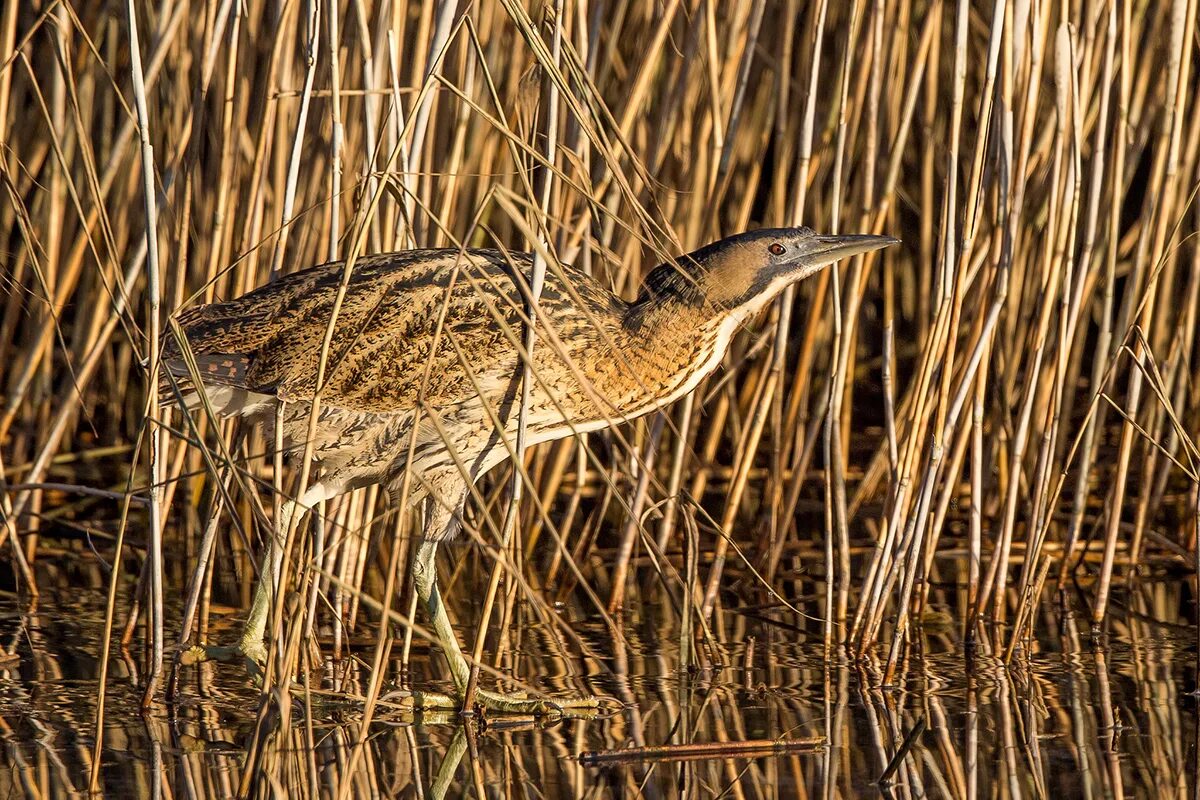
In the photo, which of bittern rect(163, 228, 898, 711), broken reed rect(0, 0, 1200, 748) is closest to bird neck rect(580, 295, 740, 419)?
bittern rect(163, 228, 898, 711)

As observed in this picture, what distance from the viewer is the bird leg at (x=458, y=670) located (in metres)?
4.12

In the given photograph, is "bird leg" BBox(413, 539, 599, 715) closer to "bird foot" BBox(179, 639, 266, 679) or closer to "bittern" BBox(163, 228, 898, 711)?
"bittern" BBox(163, 228, 898, 711)

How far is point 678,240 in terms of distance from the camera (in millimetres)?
3592

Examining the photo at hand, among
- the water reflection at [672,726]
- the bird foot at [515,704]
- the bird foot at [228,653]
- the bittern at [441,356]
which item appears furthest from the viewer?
the bird foot at [228,653]

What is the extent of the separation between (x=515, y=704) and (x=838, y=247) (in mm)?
1487

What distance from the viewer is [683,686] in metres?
4.38

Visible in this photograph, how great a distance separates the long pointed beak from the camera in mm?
4395

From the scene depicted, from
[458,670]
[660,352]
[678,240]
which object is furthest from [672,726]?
[678,240]

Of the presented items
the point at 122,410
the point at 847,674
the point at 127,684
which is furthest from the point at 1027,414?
the point at 122,410

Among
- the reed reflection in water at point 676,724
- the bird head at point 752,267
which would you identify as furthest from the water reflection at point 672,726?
the bird head at point 752,267

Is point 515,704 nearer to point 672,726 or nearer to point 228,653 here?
point 672,726

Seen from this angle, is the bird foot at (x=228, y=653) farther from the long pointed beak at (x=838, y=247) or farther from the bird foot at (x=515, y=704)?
the long pointed beak at (x=838, y=247)

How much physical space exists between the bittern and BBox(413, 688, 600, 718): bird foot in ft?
0.03

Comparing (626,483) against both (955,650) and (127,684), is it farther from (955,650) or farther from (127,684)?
(127,684)
